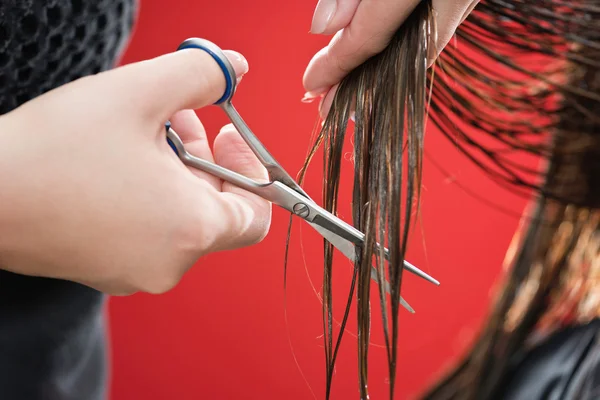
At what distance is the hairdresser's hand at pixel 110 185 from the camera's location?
41 cm

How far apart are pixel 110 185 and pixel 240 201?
4.9 inches

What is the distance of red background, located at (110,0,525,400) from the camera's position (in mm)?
1407

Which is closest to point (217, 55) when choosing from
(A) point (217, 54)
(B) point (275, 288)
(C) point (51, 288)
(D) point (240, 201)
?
(A) point (217, 54)

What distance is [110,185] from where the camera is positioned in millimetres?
421

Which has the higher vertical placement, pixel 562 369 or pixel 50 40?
pixel 50 40

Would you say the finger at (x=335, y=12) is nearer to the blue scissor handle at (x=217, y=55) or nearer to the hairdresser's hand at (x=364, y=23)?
the hairdresser's hand at (x=364, y=23)

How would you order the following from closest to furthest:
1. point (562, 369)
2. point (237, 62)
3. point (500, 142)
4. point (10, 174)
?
point (10, 174) < point (237, 62) < point (562, 369) < point (500, 142)

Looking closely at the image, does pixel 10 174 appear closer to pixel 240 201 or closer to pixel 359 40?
pixel 240 201

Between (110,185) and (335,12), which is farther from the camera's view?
(335,12)

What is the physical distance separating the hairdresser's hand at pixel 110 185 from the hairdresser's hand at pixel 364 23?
0.14m

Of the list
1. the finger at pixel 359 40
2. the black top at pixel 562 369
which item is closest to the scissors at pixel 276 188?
the finger at pixel 359 40

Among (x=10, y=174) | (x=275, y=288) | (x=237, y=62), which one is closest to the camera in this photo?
(x=10, y=174)

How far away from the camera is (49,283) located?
23.7 inches

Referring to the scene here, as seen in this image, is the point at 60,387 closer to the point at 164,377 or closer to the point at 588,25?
the point at 588,25
